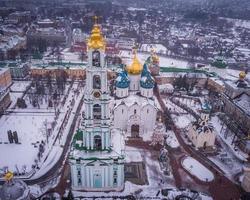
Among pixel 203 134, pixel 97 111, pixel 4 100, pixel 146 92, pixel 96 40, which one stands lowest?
pixel 4 100

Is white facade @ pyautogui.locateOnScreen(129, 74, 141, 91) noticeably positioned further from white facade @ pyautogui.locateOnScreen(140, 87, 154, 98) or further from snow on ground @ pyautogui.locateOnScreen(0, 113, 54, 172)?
snow on ground @ pyautogui.locateOnScreen(0, 113, 54, 172)

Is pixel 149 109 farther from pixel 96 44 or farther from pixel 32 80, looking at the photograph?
pixel 32 80

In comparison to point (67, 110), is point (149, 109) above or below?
above

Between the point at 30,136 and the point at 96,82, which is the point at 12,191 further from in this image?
the point at 30,136

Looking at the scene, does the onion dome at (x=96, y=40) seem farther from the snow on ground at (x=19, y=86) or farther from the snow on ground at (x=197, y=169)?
the snow on ground at (x=19, y=86)

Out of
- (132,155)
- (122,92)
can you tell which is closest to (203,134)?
(132,155)

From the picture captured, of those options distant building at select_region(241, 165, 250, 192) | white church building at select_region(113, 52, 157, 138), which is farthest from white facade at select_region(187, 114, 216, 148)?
distant building at select_region(241, 165, 250, 192)

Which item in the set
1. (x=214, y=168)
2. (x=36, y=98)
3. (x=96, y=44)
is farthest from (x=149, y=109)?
(x=36, y=98)
